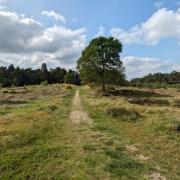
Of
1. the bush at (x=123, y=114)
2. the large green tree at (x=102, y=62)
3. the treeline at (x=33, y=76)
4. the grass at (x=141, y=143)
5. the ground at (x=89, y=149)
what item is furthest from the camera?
the treeline at (x=33, y=76)

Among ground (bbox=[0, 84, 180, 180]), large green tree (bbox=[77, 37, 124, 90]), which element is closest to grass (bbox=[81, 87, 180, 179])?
ground (bbox=[0, 84, 180, 180])

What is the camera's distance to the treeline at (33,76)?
10631cm

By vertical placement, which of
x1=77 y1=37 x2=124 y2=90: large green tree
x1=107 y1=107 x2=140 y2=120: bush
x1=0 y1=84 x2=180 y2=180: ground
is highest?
x1=77 y1=37 x2=124 y2=90: large green tree

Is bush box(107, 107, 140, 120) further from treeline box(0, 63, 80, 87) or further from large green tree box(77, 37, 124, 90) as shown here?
treeline box(0, 63, 80, 87)

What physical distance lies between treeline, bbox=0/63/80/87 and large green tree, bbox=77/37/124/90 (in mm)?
50021

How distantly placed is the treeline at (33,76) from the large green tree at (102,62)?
164 ft

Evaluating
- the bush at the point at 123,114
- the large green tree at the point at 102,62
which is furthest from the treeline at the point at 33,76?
the bush at the point at 123,114

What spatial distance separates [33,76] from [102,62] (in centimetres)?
6953

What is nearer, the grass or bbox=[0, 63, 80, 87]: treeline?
the grass

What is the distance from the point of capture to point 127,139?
13430mm

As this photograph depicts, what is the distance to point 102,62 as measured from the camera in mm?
51531

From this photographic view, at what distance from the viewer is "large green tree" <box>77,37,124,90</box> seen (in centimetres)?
5141

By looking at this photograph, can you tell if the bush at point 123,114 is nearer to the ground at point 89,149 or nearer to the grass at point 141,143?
the grass at point 141,143

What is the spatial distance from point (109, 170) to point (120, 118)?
10.6 meters
